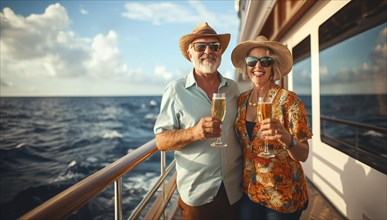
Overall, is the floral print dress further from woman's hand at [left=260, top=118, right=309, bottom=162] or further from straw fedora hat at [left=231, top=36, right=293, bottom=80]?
straw fedora hat at [left=231, top=36, right=293, bottom=80]

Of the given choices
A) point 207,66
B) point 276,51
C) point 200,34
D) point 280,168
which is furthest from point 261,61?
point 280,168

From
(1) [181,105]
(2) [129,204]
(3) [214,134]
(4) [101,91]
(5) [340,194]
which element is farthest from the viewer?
(4) [101,91]

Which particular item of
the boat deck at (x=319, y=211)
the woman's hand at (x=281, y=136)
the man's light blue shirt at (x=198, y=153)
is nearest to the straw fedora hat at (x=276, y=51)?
the man's light blue shirt at (x=198, y=153)

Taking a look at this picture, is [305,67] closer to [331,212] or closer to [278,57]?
[331,212]

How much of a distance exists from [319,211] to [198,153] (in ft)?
8.22

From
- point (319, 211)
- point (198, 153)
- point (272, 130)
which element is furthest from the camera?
point (319, 211)

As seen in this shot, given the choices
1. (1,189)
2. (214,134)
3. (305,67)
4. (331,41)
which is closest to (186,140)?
(214,134)

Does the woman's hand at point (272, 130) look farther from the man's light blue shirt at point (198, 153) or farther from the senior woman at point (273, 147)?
the man's light blue shirt at point (198, 153)

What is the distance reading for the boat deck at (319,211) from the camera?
323 centimetres

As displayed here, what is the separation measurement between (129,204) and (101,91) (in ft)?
419

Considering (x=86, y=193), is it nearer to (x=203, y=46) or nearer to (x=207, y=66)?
(x=207, y=66)

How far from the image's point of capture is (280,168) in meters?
1.66

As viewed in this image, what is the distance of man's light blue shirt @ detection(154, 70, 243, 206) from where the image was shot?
1.81 m

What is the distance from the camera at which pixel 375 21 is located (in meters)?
3.10
